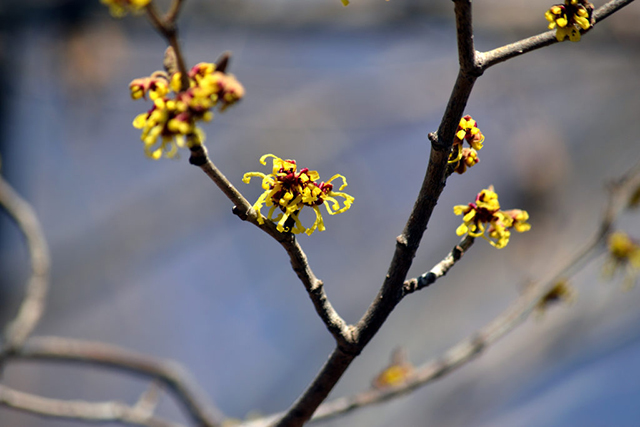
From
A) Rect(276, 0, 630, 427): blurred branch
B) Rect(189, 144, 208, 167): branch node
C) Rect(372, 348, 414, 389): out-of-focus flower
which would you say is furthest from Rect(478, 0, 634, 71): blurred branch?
Rect(372, 348, 414, 389): out-of-focus flower

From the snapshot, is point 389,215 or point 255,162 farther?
point 389,215

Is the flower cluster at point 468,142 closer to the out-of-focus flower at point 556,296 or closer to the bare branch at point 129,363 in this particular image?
the out-of-focus flower at point 556,296

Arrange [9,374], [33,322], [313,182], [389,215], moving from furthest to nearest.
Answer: [389,215] < [9,374] < [33,322] < [313,182]

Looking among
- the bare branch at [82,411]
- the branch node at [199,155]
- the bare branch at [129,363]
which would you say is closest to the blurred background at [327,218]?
the bare branch at [129,363]

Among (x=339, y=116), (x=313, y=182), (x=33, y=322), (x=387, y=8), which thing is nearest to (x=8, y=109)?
(x=339, y=116)

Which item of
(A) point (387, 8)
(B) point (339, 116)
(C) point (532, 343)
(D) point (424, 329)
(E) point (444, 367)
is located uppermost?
(A) point (387, 8)

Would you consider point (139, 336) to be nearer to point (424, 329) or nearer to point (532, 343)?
point (424, 329)
